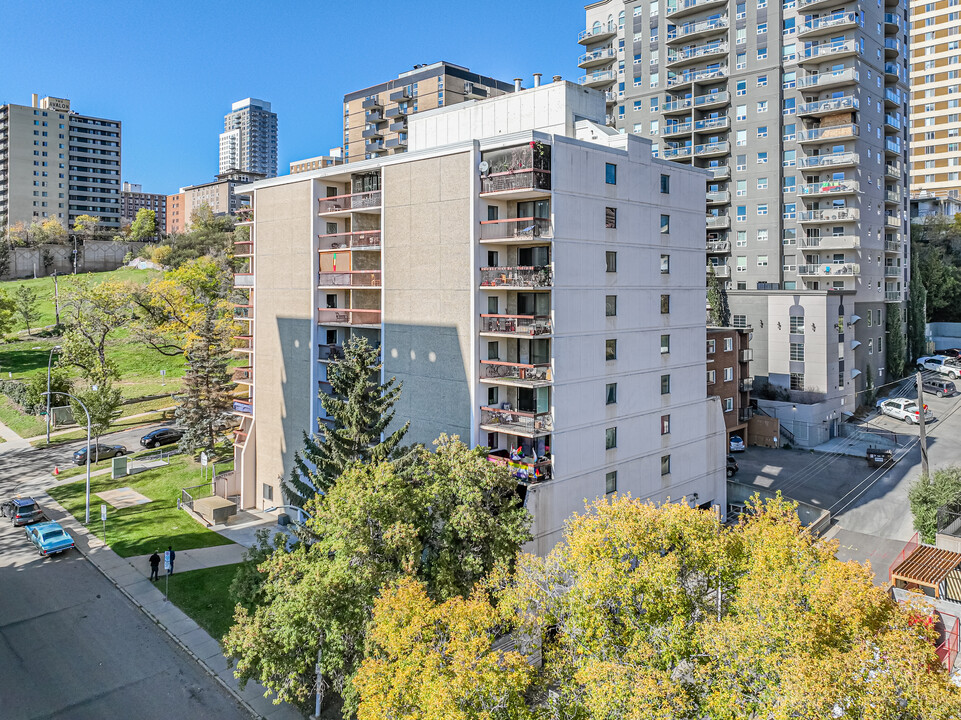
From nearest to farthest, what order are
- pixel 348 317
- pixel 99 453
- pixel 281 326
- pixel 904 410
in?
pixel 348 317, pixel 281 326, pixel 99 453, pixel 904 410

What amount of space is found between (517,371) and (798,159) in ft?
165

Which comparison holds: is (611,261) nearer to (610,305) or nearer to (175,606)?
(610,305)

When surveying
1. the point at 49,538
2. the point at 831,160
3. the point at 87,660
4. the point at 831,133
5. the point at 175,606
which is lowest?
the point at 87,660

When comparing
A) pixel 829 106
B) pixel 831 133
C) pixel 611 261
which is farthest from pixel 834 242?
pixel 611 261

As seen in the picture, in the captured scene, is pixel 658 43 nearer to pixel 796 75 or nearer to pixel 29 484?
pixel 796 75

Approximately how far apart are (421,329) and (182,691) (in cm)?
1842

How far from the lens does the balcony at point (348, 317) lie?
37.0 meters

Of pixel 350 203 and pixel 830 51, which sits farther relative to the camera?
pixel 830 51

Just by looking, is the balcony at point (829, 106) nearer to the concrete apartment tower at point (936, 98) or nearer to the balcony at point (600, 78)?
the balcony at point (600, 78)

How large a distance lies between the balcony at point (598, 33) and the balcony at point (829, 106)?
83.7 ft

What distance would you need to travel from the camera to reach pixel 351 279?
37.3m

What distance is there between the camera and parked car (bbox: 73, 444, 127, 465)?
5213 centimetres

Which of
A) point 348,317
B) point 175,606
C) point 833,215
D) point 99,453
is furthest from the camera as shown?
point 833,215

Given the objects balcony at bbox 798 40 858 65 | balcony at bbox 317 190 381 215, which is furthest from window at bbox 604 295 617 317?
balcony at bbox 798 40 858 65
